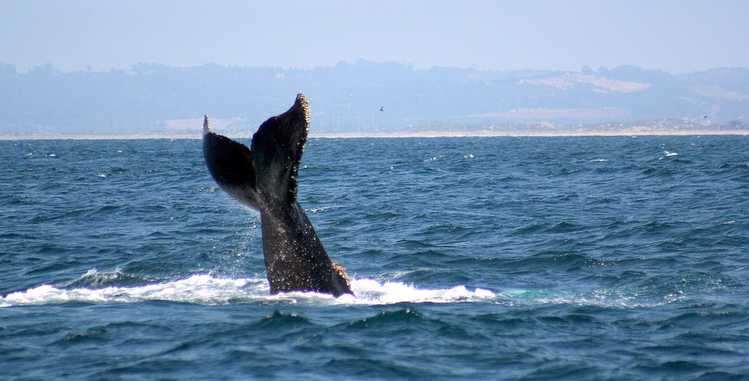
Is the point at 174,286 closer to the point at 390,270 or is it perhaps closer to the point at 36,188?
the point at 390,270

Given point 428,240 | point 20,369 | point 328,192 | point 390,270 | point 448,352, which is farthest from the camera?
point 328,192

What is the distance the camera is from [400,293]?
1340cm

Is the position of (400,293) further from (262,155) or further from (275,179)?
(262,155)

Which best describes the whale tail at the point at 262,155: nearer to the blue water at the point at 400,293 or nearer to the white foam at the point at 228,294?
the blue water at the point at 400,293

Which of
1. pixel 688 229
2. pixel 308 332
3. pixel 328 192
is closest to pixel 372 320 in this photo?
pixel 308 332

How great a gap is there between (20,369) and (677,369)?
17.6 ft

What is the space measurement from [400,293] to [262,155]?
3.59 metres

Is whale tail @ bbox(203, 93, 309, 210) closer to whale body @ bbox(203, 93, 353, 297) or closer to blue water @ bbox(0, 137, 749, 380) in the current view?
whale body @ bbox(203, 93, 353, 297)

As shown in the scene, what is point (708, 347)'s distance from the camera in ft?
33.6

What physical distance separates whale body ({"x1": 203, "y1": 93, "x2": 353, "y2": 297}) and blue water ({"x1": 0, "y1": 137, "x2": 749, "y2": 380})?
0.60m

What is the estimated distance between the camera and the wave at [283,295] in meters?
12.5

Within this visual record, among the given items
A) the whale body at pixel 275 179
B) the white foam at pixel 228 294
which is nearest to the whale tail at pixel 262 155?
the whale body at pixel 275 179

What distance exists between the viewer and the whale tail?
10.3 m

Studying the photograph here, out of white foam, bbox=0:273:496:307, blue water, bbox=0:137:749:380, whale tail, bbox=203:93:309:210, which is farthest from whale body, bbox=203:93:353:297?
white foam, bbox=0:273:496:307
